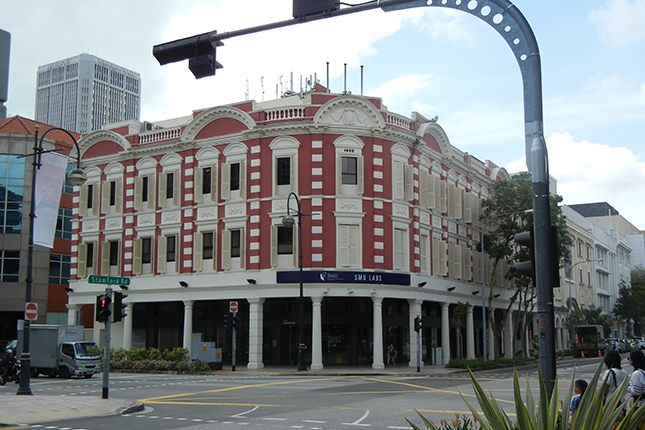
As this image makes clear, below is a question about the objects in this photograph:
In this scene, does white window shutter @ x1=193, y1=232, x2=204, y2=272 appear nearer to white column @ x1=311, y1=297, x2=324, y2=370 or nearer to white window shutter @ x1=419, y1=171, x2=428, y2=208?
white column @ x1=311, y1=297, x2=324, y2=370

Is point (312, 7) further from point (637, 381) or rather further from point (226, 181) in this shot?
point (226, 181)

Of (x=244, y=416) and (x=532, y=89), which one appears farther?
(x=244, y=416)

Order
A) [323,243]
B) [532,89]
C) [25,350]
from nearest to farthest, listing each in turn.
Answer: [532,89] < [25,350] < [323,243]

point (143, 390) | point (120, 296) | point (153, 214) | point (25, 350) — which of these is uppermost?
point (153, 214)

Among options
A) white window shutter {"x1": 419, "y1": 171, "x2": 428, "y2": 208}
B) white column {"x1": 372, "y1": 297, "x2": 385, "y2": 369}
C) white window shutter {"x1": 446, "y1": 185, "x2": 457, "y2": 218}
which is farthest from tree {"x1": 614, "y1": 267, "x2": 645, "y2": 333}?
white column {"x1": 372, "y1": 297, "x2": 385, "y2": 369}

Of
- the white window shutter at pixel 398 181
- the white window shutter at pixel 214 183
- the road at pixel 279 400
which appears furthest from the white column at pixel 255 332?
the white window shutter at pixel 398 181

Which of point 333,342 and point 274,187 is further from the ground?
point 274,187

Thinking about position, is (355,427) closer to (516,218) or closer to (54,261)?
(516,218)

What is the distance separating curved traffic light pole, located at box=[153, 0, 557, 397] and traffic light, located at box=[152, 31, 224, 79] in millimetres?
1676

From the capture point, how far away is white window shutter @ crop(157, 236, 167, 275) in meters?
43.3

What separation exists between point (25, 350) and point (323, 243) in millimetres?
18904

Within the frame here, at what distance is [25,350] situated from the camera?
2291 cm

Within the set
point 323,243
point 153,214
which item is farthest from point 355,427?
point 153,214

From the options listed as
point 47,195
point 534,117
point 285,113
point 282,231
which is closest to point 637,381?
point 534,117
